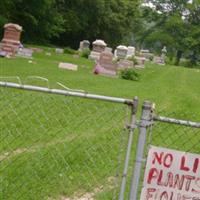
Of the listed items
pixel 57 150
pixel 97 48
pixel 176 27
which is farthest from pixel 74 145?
pixel 176 27

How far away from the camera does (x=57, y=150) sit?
23.1 ft

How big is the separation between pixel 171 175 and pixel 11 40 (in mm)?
21655

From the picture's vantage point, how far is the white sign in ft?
13.4

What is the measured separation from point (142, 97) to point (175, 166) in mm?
11119

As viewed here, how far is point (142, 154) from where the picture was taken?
4191 millimetres

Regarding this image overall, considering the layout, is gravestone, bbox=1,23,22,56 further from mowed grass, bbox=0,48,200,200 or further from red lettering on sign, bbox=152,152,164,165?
red lettering on sign, bbox=152,152,164,165

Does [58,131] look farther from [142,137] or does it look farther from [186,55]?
[186,55]

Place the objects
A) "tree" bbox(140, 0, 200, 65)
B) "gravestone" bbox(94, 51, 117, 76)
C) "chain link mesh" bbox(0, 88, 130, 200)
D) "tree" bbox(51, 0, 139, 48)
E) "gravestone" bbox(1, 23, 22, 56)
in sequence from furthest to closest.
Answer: "tree" bbox(140, 0, 200, 65), "tree" bbox(51, 0, 139, 48), "gravestone" bbox(1, 23, 22, 56), "gravestone" bbox(94, 51, 117, 76), "chain link mesh" bbox(0, 88, 130, 200)

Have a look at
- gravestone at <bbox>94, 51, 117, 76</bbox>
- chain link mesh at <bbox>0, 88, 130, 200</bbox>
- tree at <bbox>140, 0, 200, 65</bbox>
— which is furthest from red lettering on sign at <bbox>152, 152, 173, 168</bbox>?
tree at <bbox>140, 0, 200, 65</bbox>

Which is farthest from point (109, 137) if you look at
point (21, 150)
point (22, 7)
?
point (22, 7)

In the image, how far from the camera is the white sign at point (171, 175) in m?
4.07

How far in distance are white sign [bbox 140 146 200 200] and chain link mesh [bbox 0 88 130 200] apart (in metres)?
0.40

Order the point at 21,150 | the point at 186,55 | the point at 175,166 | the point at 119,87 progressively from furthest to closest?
the point at 186,55
the point at 119,87
the point at 21,150
the point at 175,166

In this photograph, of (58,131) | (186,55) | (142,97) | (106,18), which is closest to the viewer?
(58,131)
